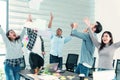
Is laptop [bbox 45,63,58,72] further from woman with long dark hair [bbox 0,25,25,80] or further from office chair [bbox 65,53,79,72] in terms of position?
office chair [bbox 65,53,79,72]

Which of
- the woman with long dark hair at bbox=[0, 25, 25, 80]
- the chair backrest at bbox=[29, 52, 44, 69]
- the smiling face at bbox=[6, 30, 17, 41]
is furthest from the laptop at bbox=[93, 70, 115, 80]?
the smiling face at bbox=[6, 30, 17, 41]

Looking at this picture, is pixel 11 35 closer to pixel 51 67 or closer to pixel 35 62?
pixel 35 62

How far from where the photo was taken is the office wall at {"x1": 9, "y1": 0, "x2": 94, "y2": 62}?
509cm

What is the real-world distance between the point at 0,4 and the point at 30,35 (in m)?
1.00

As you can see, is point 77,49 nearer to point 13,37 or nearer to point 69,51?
point 69,51

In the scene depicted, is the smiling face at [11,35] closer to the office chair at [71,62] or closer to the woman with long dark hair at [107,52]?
the woman with long dark hair at [107,52]

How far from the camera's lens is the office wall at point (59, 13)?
5.09 meters

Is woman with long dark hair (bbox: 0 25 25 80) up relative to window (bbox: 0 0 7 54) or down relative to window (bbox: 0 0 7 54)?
down

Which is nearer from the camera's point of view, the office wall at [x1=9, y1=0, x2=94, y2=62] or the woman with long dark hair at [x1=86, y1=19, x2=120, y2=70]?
the woman with long dark hair at [x1=86, y1=19, x2=120, y2=70]

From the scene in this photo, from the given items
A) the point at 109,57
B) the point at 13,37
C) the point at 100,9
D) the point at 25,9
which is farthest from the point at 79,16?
the point at 109,57

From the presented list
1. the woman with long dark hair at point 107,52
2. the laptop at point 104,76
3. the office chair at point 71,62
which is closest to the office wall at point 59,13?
the office chair at point 71,62

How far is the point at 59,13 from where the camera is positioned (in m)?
5.83

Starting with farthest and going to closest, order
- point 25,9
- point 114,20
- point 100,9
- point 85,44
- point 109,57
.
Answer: point 100,9 → point 114,20 → point 25,9 → point 85,44 → point 109,57

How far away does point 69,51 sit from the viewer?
606 cm
